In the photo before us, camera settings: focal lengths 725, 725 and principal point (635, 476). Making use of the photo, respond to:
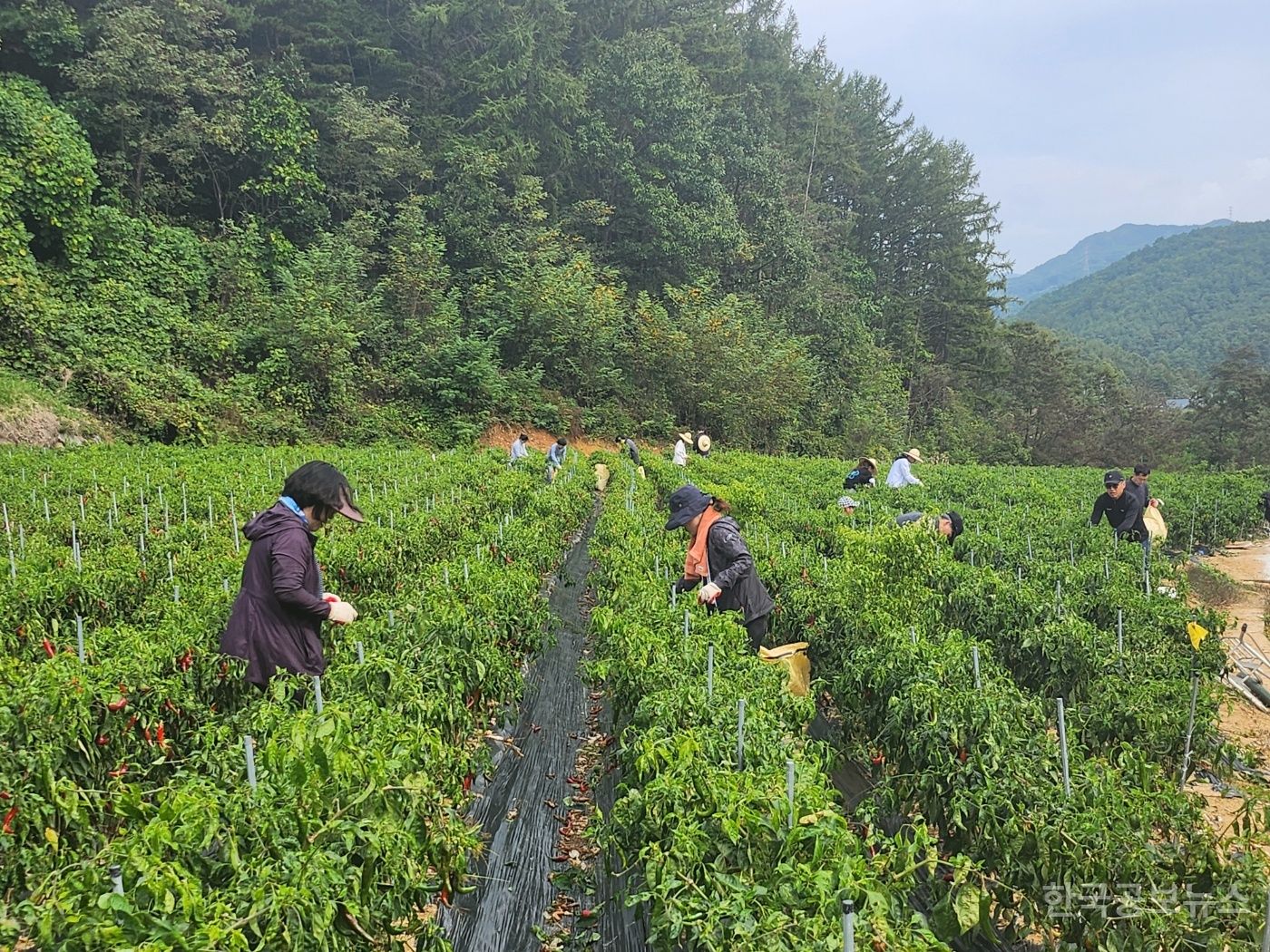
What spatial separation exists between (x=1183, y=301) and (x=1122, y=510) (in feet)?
309

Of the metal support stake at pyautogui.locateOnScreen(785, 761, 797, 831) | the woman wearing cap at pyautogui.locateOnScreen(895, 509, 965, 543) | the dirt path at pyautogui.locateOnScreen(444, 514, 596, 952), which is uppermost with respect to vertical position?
the woman wearing cap at pyautogui.locateOnScreen(895, 509, 965, 543)

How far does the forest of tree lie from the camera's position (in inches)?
838

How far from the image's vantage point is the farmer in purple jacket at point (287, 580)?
3717mm

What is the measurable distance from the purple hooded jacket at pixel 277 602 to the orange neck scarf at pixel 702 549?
2.59 m

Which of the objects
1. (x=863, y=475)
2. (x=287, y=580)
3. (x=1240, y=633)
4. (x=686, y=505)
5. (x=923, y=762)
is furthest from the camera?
(x=863, y=475)

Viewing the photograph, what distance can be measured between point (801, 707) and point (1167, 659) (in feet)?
10.2

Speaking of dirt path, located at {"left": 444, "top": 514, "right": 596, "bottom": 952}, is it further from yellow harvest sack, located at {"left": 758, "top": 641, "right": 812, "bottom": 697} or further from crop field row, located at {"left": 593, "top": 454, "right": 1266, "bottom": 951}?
yellow harvest sack, located at {"left": 758, "top": 641, "right": 812, "bottom": 697}

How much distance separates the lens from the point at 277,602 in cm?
385

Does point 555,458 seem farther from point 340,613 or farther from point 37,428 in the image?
point 340,613

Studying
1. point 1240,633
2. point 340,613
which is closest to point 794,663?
point 340,613

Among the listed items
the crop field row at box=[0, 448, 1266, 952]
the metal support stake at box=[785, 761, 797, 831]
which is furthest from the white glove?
the metal support stake at box=[785, 761, 797, 831]

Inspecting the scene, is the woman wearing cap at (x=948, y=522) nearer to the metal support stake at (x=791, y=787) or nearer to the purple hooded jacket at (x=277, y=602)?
the metal support stake at (x=791, y=787)

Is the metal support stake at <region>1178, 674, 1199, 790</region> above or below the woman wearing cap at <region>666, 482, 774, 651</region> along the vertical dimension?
below

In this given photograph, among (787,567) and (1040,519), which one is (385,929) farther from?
(1040,519)
